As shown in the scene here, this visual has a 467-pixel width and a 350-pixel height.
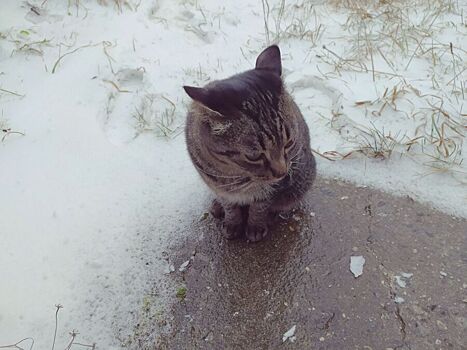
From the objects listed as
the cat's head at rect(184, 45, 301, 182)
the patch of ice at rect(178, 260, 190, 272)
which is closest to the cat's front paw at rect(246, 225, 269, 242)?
the patch of ice at rect(178, 260, 190, 272)

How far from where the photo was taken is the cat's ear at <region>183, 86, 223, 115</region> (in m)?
1.76

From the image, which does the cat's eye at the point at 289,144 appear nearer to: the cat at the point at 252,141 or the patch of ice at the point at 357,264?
the cat at the point at 252,141

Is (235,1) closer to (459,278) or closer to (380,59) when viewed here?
(380,59)

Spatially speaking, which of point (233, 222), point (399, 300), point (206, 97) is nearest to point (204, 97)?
point (206, 97)

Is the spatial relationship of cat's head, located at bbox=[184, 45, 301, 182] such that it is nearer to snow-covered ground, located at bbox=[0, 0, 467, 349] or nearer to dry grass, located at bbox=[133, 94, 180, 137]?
snow-covered ground, located at bbox=[0, 0, 467, 349]

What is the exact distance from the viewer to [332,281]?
7.12ft

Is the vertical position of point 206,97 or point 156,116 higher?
point 206,97

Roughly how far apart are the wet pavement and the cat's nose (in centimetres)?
52

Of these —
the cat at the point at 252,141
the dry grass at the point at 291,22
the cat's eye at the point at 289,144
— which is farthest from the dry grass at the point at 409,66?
the cat's eye at the point at 289,144

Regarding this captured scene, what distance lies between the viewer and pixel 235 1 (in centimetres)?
393

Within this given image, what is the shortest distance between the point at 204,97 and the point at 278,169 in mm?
420

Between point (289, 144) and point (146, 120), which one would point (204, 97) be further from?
point (146, 120)

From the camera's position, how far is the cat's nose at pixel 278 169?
1.94m

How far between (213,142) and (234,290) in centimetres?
69
